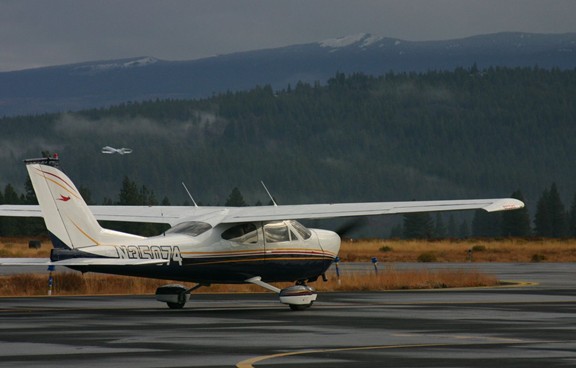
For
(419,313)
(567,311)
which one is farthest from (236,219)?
(567,311)

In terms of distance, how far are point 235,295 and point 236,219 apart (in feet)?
25.2

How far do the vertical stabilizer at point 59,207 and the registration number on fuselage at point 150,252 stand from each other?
558mm

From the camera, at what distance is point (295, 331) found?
23.4 meters

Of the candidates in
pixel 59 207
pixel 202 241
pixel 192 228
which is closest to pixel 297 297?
pixel 202 241

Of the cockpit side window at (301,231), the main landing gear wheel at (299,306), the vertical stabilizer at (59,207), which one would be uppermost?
the vertical stabilizer at (59,207)

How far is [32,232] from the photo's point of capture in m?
136

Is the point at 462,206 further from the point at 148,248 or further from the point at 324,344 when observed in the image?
the point at 324,344

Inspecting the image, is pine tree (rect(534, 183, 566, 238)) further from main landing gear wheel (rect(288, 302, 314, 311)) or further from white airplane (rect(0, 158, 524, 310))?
main landing gear wheel (rect(288, 302, 314, 311))

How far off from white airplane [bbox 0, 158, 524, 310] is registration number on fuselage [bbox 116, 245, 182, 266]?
0.01 metres

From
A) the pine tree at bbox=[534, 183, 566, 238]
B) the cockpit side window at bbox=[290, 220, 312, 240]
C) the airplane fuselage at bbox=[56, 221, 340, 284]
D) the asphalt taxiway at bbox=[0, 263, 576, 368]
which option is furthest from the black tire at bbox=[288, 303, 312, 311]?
the pine tree at bbox=[534, 183, 566, 238]

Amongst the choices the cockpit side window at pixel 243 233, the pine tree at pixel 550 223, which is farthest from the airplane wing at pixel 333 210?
the pine tree at pixel 550 223

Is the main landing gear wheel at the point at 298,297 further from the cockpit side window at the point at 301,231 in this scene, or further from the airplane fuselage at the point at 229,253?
the cockpit side window at the point at 301,231

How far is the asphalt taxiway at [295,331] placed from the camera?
18469mm

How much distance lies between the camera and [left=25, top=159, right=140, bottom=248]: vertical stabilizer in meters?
26.2
